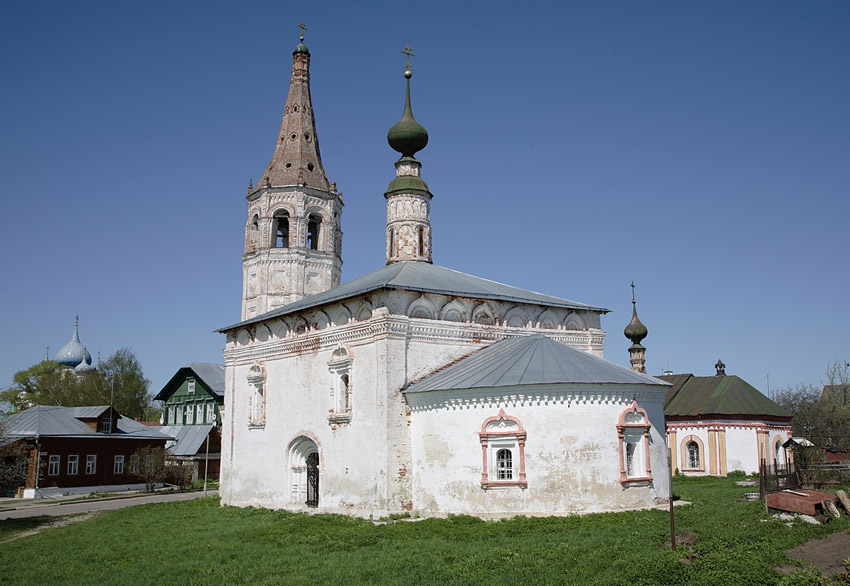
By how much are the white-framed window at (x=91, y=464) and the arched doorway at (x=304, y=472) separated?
50.9 ft

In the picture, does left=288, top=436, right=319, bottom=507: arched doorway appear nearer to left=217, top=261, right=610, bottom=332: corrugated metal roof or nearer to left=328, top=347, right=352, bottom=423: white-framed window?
left=328, top=347, right=352, bottom=423: white-framed window

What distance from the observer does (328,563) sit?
11586mm

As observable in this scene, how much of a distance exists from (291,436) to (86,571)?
7.86 meters

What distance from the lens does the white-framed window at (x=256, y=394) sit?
21.2 meters

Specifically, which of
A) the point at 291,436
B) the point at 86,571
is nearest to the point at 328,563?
the point at 86,571

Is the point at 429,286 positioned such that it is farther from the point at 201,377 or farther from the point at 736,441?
the point at 201,377

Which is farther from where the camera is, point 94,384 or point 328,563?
point 94,384

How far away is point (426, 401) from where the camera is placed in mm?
16484

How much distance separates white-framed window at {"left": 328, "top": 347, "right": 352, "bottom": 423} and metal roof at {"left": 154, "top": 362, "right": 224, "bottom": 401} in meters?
23.1

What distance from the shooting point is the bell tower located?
3106cm

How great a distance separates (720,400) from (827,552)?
66.3ft

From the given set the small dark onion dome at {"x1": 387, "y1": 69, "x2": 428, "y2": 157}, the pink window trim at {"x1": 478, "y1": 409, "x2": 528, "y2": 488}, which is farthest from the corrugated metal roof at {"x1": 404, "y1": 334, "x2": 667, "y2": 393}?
the small dark onion dome at {"x1": 387, "y1": 69, "x2": 428, "y2": 157}

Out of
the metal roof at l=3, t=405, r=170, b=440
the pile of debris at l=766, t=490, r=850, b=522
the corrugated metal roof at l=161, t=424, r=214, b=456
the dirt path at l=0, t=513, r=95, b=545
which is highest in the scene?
the metal roof at l=3, t=405, r=170, b=440

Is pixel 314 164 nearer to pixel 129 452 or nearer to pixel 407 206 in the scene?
pixel 407 206
